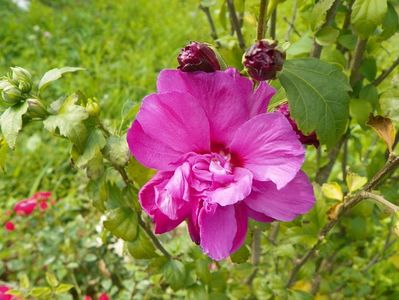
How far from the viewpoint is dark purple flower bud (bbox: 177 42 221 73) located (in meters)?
0.68

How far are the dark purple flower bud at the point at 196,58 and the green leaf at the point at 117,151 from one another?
239 mm

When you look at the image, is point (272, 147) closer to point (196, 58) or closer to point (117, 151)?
point (196, 58)

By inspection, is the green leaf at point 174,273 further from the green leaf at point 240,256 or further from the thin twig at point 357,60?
the thin twig at point 357,60

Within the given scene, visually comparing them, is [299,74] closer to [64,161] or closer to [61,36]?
[64,161]

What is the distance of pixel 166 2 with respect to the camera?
4203 mm

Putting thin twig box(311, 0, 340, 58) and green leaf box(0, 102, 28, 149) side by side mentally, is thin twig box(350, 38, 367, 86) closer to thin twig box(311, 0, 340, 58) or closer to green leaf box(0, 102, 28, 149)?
thin twig box(311, 0, 340, 58)

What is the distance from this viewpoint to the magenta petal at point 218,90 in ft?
2.27

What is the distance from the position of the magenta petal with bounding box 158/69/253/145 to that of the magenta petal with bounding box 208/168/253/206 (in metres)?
0.08

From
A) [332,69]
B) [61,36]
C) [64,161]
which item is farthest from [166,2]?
[332,69]

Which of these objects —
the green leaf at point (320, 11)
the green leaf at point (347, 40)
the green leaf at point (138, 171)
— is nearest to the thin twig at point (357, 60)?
the green leaf at point (347, 40)

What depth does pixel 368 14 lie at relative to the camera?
91 cm

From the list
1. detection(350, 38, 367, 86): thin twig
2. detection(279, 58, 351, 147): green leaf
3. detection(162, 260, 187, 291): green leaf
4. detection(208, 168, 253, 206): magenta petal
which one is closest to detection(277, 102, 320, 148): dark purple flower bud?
detection(279, 58, 351, 147): green leaf

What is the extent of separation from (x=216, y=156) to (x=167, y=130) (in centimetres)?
8

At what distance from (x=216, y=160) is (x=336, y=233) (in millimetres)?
937
